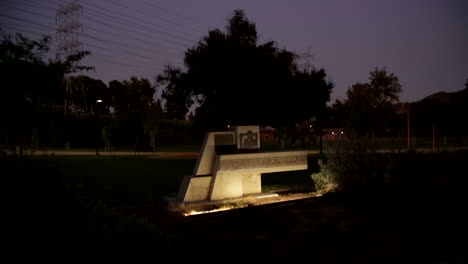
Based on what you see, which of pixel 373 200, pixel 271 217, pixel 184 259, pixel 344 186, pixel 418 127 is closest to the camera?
pixel 184 259

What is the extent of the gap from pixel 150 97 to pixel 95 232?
5872 cm

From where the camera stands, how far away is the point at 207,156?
11.2m

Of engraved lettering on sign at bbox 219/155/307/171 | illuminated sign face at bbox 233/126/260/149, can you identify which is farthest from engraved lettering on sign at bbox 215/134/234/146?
engraved lettering on sign at bbox 219/155/307/171

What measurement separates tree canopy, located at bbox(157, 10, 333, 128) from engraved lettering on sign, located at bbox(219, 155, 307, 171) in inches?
207

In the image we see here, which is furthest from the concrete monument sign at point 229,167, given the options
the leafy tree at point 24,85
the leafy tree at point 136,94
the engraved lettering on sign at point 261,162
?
the leafy tree at point 136,94

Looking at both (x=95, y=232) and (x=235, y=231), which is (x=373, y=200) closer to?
(x=235, y=231)

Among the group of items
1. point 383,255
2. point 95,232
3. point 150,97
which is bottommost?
point 383,255

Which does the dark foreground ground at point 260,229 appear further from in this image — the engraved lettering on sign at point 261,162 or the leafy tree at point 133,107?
the leafy tree at point 133,107

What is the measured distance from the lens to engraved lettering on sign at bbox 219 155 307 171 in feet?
36.0

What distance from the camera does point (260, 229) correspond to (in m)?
7.20

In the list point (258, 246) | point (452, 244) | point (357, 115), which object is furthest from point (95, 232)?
point (357, 115)

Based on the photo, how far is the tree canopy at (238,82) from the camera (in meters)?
16.8

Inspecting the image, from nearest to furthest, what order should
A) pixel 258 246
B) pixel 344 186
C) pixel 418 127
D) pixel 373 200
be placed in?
pixel 258 246 < pixel 373 200 < pixel 344 186 < pixel 418 127

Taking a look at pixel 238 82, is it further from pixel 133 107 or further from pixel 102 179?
pixel 133 107
